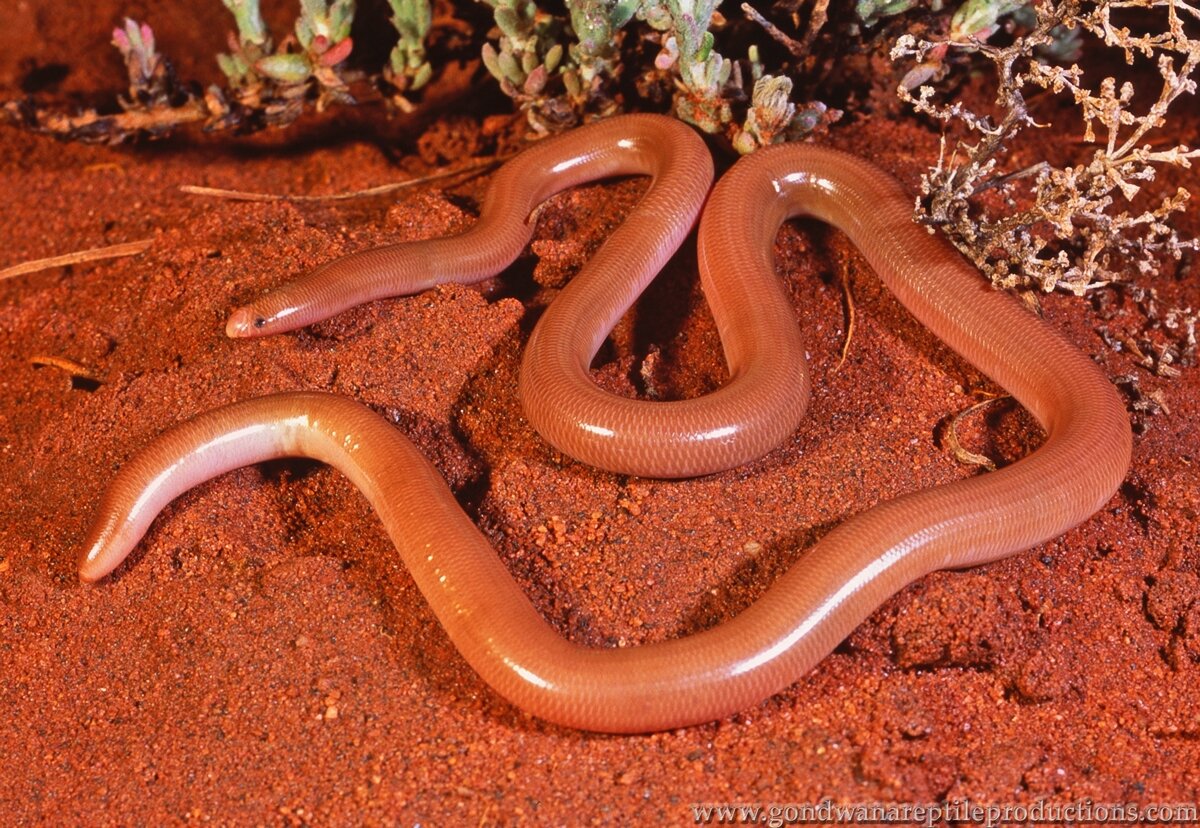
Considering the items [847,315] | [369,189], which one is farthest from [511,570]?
[369,189]

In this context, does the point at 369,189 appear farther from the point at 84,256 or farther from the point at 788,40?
the point at 788,40

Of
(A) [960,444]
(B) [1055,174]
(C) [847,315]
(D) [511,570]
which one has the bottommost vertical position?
(D) [511,570]

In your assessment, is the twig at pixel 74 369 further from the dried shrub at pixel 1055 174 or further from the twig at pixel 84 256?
the dried shrub at pixel 1055 174

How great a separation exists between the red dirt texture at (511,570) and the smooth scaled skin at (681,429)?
174 millimetres

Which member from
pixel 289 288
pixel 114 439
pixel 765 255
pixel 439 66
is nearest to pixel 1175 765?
pixel 765 255

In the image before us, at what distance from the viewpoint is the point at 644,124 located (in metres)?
6.35

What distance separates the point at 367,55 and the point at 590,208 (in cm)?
193

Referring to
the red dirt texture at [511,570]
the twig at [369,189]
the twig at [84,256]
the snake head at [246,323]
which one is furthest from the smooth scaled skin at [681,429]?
the twig at [84,256]

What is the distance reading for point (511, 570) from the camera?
490 centimetres

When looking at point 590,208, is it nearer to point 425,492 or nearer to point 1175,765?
point 425,492

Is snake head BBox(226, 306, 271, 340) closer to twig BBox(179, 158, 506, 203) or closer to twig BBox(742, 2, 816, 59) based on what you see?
twig BBox(179, 158, 506, 203)

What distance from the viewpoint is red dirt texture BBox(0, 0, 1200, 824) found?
13.9ft

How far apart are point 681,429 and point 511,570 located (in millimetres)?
974

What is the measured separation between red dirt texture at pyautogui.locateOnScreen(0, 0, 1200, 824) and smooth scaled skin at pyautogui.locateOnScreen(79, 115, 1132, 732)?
6.8 inches
